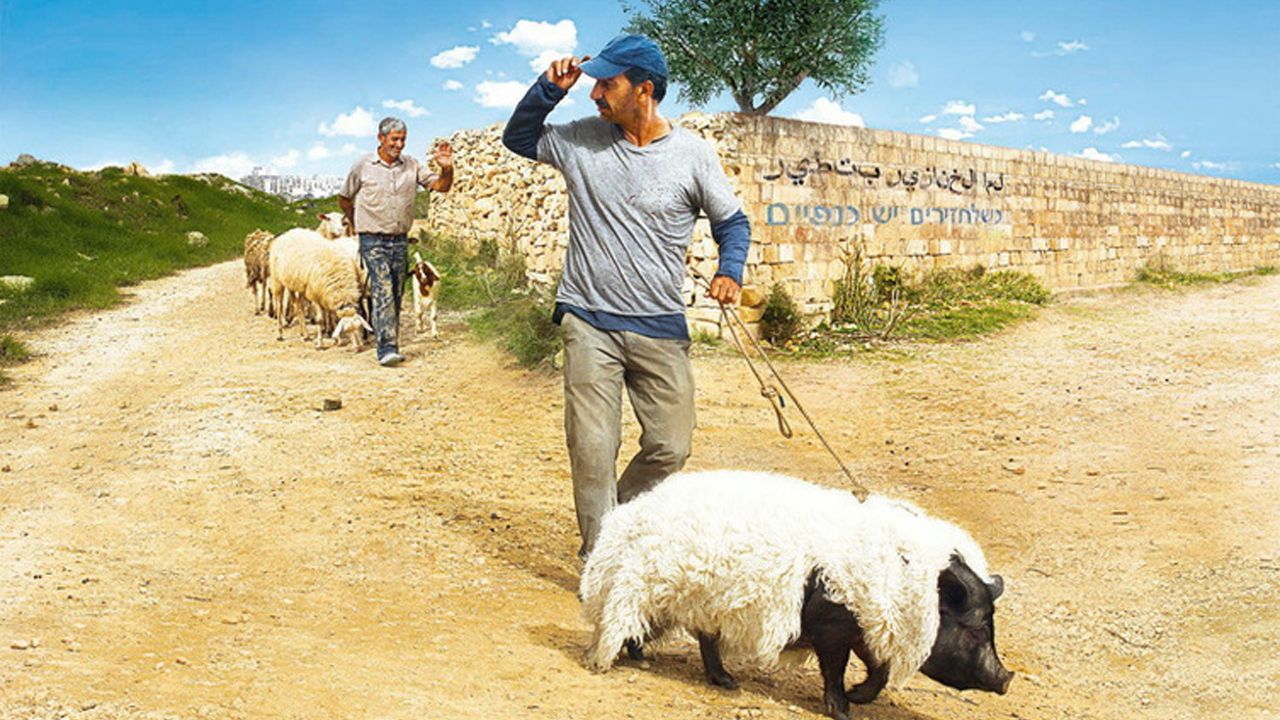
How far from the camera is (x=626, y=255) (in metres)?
3.97

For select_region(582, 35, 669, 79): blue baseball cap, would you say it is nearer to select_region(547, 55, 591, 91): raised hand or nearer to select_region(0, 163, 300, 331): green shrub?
select_region(547, 55, 591, 91): raised hand

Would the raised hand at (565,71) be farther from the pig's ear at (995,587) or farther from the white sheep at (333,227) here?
the white sheep at (333,227)

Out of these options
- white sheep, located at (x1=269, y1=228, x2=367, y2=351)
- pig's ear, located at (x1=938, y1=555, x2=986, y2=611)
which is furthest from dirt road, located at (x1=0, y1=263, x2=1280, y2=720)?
pig's ear, located at (x1=938, y1=555, x2=986, y2=611)

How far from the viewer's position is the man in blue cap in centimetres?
396

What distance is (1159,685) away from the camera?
4.06m

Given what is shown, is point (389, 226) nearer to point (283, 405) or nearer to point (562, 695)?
point (283, 405)

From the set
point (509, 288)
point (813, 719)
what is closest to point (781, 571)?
point (813, 719)

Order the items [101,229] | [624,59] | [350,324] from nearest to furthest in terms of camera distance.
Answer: [624,59]
[350,324]
[101,229]

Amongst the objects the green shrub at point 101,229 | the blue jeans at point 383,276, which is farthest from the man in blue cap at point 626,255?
the green shrub at point 101,229

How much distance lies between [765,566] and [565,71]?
2.10 m

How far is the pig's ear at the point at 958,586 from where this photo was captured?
3.19 m

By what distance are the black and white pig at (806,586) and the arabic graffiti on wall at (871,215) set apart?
9212mm

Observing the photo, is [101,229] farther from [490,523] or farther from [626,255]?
[626,255]

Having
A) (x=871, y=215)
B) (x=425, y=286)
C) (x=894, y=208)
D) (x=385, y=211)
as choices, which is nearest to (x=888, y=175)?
(x=894, y=208)
